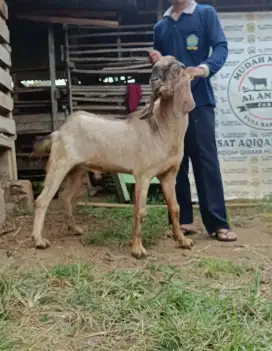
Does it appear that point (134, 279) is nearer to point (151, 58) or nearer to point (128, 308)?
point (128, 308)

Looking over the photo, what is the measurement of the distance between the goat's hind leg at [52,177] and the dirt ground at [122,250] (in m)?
0.20

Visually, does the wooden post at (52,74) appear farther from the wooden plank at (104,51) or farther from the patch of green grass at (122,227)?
the patch of green grass at (122,227)

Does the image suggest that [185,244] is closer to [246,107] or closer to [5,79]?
[5,79]

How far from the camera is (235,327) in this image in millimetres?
2141

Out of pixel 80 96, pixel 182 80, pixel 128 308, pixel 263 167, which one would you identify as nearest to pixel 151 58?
pixel 182 80

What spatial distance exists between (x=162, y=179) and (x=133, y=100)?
4.95m

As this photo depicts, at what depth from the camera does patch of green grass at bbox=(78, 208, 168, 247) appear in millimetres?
4301

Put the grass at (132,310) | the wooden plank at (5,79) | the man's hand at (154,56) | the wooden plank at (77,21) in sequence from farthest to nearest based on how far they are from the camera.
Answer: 1. the wooden plank at (77,21)
2. the wooden plank at (5,79)
3. the man's hand at (154,56)
4. the grass at (132,310)

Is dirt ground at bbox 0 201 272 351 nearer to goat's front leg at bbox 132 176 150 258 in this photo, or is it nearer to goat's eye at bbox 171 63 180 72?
goat's front leg at bbox 132 176 150 258

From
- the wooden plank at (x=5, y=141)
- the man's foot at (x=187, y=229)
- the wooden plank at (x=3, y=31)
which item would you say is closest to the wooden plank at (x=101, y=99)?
the wooden plank at (x=3, y=31)

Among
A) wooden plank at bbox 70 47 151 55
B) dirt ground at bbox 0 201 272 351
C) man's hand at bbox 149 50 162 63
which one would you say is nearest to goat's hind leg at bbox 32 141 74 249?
dirt ground at bbox 0 201 272 351

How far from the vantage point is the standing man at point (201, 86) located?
424cm

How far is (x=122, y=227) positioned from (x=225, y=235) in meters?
1.18

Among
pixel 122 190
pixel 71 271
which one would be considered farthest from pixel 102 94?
pixel 71 271
